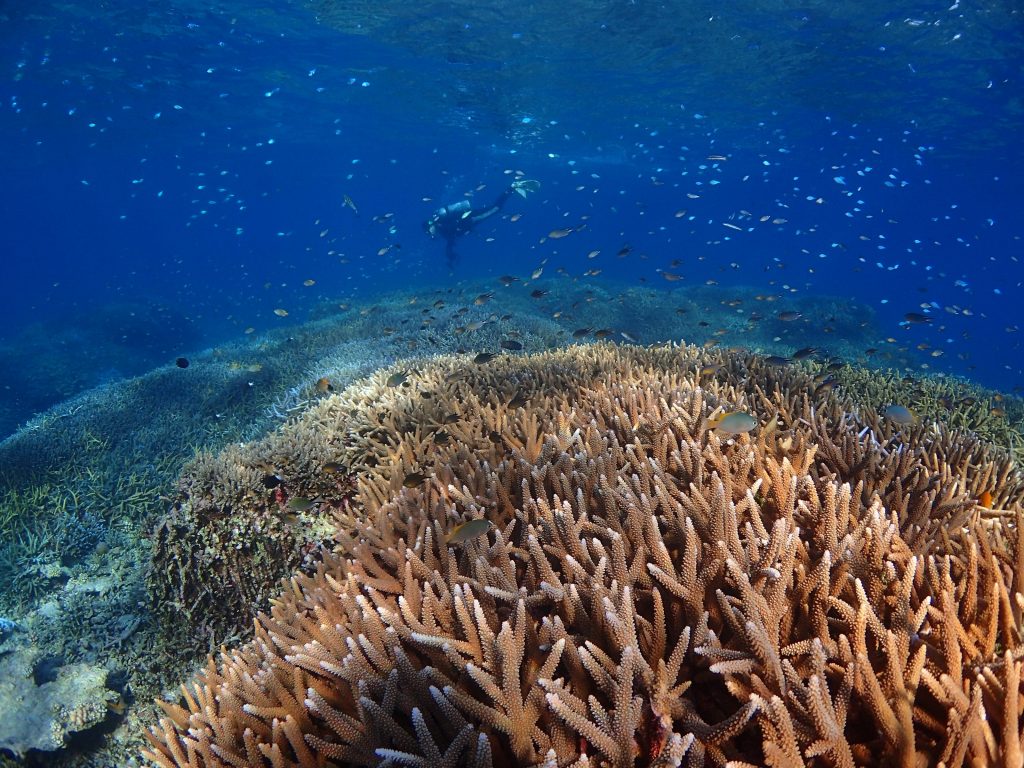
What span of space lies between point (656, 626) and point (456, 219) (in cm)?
2604

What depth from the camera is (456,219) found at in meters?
26.2

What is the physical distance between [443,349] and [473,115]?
39915 mm

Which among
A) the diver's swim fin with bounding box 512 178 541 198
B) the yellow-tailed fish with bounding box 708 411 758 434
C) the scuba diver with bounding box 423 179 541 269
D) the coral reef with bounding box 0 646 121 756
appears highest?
the yellow-tailed fish with bounding box 708 411 758 434

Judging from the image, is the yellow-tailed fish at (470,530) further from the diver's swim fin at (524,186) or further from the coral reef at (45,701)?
Result: the diver's swim fin at (524,186)

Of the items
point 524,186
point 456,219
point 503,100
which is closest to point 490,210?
point 456,219

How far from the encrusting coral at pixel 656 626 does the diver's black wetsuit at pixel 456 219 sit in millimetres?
23279

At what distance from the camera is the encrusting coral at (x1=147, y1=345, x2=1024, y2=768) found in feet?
5.77

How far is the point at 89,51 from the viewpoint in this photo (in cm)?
2984

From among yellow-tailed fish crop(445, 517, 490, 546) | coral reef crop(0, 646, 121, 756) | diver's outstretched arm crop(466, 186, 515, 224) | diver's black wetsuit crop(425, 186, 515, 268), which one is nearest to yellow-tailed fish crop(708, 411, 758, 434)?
yellow-tailed fish crop(445, 517, 490, 546)

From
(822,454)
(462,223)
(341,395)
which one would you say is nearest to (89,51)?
(462,223)

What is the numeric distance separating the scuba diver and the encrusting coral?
2293 cm

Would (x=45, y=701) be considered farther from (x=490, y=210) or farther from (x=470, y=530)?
(x=490, y=210)

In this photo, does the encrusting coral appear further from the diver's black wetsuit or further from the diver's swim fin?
the diver's black wetsuit

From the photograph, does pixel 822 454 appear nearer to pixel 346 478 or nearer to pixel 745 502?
pixel 745 502
